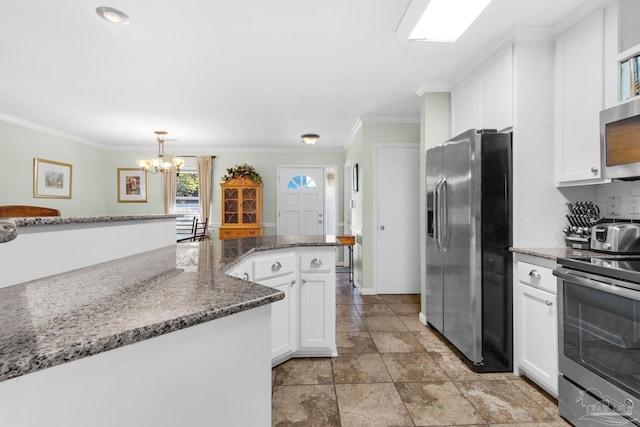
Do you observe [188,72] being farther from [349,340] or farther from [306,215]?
[306,215]

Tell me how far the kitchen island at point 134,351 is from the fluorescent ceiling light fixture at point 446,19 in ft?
6.38

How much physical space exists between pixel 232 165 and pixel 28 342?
20.7 ft

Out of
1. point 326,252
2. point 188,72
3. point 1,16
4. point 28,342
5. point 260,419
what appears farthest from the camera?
point 188,72

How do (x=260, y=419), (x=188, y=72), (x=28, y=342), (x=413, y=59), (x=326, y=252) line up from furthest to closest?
1. (x=188, y=72)
2. (x=413, y=59)
3. (x=326, y=252)
4. (x=260, y=419)
5. (x=28, y=342)

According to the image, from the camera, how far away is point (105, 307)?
0.79 metres

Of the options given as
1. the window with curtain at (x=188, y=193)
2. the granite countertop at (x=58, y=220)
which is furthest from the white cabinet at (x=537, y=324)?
the window with curtain at (x=188, y=193)

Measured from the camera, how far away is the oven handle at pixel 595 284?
1394 millimetres

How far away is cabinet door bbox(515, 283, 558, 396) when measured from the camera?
1.91 m

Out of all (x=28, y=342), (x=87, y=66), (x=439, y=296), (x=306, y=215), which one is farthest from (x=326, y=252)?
(x=306, y=215)

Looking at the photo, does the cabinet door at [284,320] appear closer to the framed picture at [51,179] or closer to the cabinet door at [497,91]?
the cabinet door at [497,91]

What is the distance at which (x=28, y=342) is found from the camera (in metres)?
0.57

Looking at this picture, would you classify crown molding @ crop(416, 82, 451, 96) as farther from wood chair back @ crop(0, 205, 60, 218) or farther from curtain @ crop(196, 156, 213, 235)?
curtain @ crop(196, 156, 213, 235)

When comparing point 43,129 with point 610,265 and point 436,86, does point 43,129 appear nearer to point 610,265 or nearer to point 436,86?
point 436,86

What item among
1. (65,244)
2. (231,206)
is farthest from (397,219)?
(65,244)
